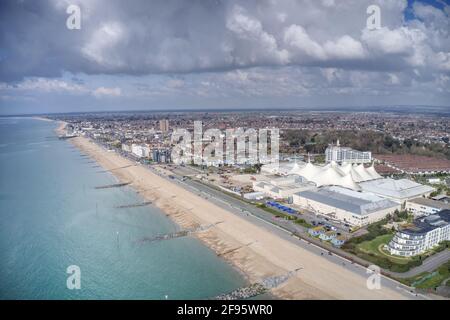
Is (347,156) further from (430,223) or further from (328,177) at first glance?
(430,223)

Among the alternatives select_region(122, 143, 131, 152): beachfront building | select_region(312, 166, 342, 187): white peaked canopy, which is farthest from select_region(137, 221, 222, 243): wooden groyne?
select_region(122, 143, 131, 152): beachfront building

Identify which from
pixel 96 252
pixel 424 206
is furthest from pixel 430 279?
pixel 96 252

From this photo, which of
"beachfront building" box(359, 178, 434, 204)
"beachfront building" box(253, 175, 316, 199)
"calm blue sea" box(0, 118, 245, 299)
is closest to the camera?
"calm blue sea" box(0, 118, 245, 299)

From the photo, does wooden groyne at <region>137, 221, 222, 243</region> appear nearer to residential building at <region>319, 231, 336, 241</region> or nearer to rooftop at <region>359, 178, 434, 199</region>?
residential building at <region>319, 231, 336, 241</region>

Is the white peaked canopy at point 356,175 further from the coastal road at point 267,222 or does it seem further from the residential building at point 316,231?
the residential building at point 316,231
